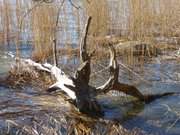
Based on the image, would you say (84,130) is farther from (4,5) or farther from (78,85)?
(4,5)

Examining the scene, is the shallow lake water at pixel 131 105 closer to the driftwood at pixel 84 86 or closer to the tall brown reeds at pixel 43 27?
the driftwood at pixel 84 86

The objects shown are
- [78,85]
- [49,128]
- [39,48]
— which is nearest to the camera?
[49,128]

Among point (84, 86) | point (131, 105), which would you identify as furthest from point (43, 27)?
point (84, 86)

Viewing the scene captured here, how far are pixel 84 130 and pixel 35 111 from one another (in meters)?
0.68

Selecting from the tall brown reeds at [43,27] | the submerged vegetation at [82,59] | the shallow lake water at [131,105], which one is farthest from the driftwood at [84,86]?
the tall brown reeds at [43,27]

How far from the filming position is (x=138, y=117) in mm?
4680

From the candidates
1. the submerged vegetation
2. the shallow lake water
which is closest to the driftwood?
the submerged vegetation

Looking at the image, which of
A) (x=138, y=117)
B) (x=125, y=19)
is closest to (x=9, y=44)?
(x=125, y=19)

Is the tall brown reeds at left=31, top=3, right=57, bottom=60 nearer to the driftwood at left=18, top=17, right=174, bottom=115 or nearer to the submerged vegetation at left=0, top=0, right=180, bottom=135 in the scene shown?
the submerged vegetation at left=0, top=0, right=180, bottom=135

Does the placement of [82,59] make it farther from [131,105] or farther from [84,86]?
[131,105]

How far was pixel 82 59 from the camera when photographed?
4.56m

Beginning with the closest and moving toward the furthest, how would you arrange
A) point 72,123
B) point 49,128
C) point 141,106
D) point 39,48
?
point 49,128 < point 72,123 < point 141,106 < point 39,48

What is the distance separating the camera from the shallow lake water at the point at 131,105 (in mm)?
4387

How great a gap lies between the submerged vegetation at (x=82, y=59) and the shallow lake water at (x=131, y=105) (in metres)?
0.01
